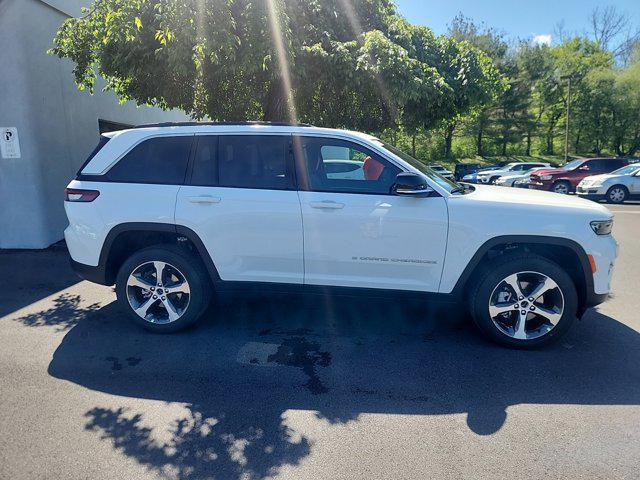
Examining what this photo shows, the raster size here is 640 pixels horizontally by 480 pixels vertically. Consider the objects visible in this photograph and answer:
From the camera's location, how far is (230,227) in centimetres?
383

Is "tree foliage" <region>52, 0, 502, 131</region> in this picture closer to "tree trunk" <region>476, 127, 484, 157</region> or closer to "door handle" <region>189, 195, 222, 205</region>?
"door handle" <region>189, 195, 222, 205</region>

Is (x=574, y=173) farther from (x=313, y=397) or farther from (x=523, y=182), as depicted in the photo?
(x=313, y=397)

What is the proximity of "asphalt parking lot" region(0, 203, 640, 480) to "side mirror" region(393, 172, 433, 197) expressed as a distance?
138 centimetres

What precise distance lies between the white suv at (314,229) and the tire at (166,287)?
0.03ft

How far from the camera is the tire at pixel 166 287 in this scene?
3965 millimetres

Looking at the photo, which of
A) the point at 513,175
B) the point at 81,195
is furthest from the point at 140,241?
the point at 513,175

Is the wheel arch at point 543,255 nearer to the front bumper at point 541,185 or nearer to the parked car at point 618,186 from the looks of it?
the parked car at point 618,186

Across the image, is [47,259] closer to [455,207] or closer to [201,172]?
[201,172]

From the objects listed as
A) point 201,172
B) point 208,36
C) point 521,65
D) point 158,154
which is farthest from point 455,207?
point 521,65

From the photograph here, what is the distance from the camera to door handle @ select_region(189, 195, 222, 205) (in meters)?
3.83

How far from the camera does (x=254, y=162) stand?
3939mm

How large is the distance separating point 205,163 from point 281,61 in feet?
8.19

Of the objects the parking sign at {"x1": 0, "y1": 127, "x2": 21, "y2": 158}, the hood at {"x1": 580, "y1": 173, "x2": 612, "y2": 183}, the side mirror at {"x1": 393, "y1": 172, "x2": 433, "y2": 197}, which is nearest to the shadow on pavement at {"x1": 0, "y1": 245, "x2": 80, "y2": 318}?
the parking sign at {"x1": 0, "y1": 127, "x2": 21, "y2": 158}

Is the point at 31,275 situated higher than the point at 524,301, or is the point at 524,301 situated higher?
the point at 524,301
